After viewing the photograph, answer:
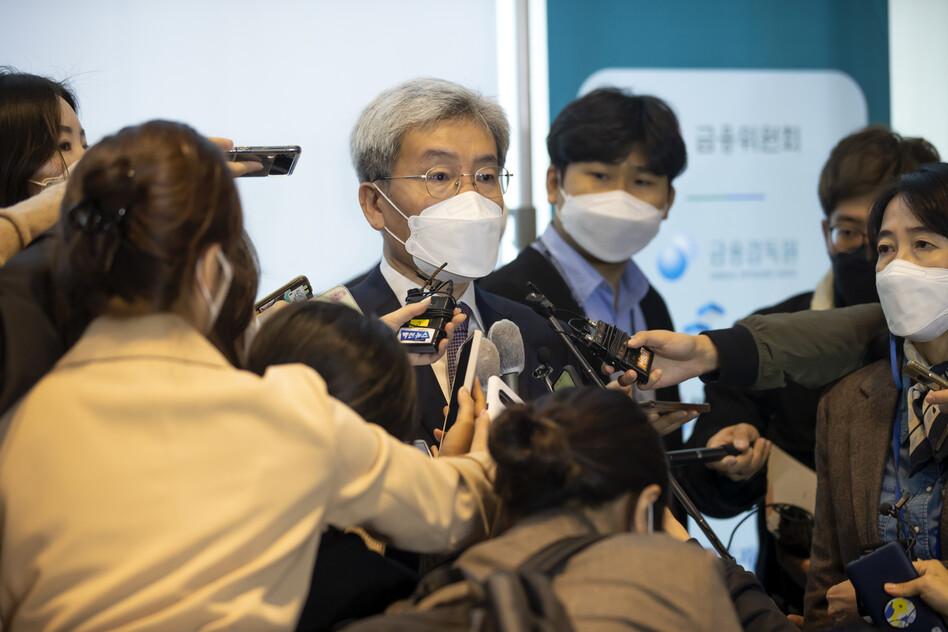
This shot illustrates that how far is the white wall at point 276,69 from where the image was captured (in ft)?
12.4

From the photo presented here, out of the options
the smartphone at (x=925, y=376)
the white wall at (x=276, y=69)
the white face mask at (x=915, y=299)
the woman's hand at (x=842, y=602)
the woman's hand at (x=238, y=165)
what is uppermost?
the white wall at (x=276, y=69)

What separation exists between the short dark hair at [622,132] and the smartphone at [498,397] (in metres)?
1.50

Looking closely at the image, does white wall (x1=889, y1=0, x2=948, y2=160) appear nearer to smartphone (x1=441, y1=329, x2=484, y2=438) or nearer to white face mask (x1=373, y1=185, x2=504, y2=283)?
white face mask (x1=373, y1=185, x2=504, y2=283)

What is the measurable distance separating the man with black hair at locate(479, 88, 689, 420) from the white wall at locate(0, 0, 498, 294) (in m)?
1.23

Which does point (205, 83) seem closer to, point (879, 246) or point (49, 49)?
point (49, 49)

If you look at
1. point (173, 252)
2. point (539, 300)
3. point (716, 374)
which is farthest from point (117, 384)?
point (716, 374)

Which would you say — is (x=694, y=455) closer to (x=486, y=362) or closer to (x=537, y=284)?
(x=486, y=362)

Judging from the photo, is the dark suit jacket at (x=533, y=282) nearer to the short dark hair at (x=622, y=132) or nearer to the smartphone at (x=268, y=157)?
the short dark hair at (x=622, y=132)

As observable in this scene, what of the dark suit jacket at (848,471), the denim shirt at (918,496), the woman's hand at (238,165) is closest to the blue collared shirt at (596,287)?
the dark suit jacket at (848,471)

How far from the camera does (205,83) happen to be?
3.87m

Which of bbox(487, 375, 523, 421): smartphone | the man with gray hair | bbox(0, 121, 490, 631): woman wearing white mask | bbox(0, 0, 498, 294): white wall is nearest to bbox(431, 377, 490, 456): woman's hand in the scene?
bbox(487, 375, 523, 421): smartphone

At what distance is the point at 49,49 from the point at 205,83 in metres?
0.66

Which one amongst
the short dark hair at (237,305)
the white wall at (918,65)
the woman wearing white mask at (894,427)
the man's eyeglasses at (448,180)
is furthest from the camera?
the white wall at (918,65)

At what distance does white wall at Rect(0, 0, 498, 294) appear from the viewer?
12.4ft
